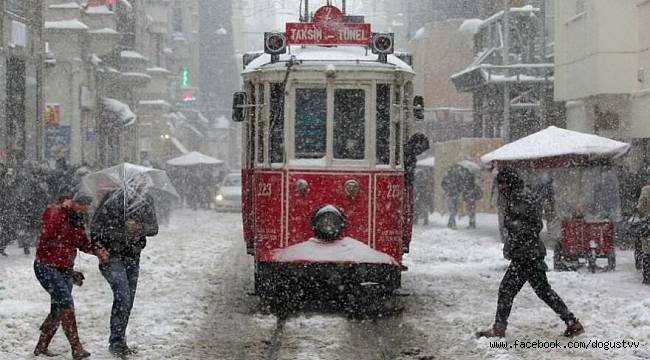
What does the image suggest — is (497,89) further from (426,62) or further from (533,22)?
(426,62)

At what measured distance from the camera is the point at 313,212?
508 inches

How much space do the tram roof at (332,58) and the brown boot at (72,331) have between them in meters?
4.62

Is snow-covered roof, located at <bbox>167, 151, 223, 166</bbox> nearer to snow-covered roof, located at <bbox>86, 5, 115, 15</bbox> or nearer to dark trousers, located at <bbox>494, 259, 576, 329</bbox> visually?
snow-covered roof, located at <bbox>86, 5, 115, 15</bbox>

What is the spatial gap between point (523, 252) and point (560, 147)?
828 centimetres

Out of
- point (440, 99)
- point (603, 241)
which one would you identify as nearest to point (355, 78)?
point (603, 241)

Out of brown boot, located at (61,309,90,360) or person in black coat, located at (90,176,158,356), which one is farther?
person in black coat, located at (90,176,158,356)

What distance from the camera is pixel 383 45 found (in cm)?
1317

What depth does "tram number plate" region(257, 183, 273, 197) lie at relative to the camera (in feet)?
42.7

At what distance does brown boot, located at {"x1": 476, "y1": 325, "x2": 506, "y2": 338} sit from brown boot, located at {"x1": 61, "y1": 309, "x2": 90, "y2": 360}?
397 centimetres

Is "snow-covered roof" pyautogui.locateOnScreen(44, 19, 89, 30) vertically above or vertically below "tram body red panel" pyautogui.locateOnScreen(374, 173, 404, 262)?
above

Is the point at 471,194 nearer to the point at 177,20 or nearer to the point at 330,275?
the point at 330,275

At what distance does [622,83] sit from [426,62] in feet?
103

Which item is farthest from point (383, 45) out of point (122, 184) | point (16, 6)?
Answer: point (16, 6)

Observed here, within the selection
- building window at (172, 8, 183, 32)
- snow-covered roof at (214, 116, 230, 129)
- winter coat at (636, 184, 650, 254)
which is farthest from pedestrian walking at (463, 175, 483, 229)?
snow-covered roof at (214, 116, 230, 129)
